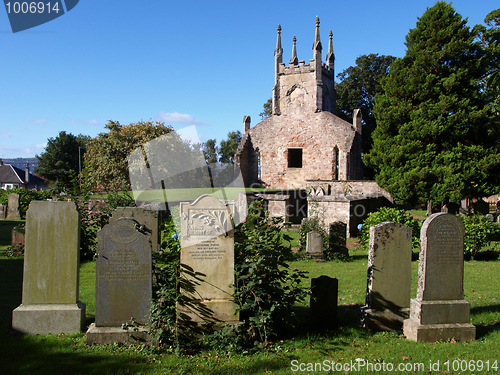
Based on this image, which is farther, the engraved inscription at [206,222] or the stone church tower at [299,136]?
the stone church tower at [299,136]

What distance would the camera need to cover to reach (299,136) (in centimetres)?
2962

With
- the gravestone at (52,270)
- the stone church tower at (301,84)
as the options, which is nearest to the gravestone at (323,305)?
the gravestone at (52,270)

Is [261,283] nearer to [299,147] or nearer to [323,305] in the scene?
[323,305]

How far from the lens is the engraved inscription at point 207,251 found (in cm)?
493

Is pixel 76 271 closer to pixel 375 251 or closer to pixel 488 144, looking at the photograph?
pixel 375 251

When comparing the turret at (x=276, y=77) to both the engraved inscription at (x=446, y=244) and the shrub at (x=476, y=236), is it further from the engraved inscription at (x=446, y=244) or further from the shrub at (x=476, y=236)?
the engraved inscription at (x=446, y=244)

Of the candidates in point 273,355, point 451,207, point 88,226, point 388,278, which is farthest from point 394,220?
point 451,207

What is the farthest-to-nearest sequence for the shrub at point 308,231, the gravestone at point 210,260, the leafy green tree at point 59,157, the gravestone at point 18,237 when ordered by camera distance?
the leafy green tree at point 59,157
the shrub at point 308,231
the gravestone at point 18,237
the gravestone at point 210,260

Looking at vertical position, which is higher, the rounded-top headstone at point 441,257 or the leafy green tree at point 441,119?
the leafy green tree at point 441,119

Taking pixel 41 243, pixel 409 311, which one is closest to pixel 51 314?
pixel 41 243

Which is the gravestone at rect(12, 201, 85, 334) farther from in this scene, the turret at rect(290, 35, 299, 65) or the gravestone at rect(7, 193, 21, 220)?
the turret at rect(290, 35, 299, 65)

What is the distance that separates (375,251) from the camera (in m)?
5.43

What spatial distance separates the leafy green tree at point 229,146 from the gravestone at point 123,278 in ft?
193

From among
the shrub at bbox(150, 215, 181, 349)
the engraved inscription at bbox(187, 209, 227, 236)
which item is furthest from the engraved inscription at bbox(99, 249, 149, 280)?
the engraved inscription at bbox(187, 209, 227, 236)
